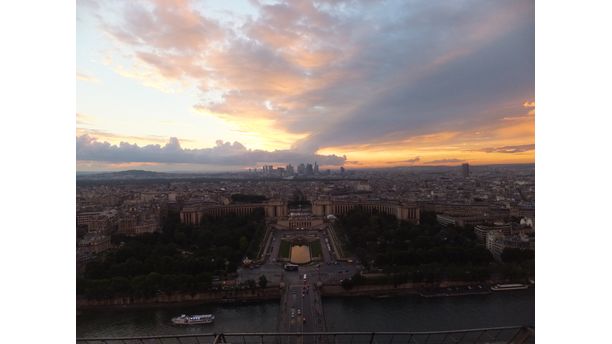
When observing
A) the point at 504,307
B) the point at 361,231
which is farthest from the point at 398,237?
the point at 504,307

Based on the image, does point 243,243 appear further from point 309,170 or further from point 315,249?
point 309,170

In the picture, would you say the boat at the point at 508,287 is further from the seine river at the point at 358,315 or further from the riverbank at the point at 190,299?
the riverbank at the point at 190,299

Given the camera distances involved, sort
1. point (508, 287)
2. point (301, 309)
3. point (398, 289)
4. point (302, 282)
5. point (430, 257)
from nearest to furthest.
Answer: point (301, 309), point (508, 287), point (398, 289), point (302, 282), point (430, 257)

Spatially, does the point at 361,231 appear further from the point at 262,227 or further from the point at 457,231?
the point at 262,227

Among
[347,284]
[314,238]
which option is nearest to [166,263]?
[347,284]

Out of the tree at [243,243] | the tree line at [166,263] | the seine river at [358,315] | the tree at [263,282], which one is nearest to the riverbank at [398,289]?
the seine river at [358,315]

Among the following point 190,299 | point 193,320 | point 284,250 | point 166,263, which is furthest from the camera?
point 284,250
